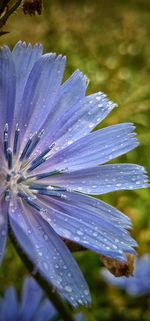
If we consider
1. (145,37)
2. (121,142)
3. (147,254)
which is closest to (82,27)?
(145,37)

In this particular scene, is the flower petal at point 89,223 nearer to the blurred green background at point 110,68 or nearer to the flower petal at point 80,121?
the flower petal at point 80,121

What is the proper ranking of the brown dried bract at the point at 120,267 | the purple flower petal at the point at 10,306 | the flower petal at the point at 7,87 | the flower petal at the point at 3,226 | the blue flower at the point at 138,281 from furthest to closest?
the blue flower at the point at 138,281
the purple flower petal at the point at 10,306
the brown dried bract at the point at 120,267
the flower petal at the point at 7,87
the flower petal at the point at 3,226

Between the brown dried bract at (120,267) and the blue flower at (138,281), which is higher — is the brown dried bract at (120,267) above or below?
above

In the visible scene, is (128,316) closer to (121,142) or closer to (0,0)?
(121,142)

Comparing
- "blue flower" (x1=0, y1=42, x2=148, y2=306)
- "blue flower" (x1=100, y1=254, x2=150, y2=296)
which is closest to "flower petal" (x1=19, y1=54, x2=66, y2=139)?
"blue flower" (x1=0, y1=42, x2=148, y2=306)

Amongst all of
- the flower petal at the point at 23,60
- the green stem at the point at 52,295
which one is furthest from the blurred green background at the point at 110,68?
the flower petal at the point at 23,60

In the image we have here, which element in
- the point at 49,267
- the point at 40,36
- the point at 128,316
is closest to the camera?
the point at 49,267
